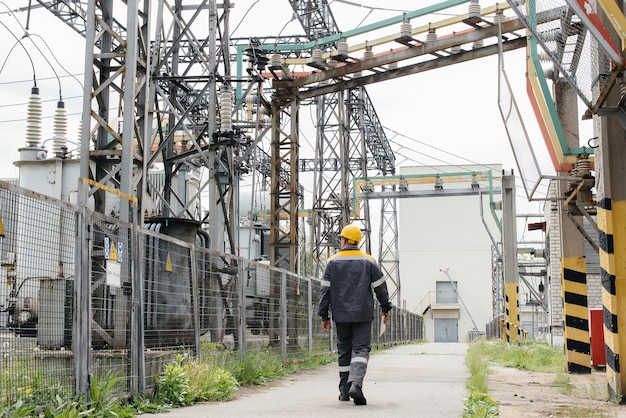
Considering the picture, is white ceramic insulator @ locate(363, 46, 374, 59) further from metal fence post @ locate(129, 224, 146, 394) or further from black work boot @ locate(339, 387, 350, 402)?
metal fence post @ locate(129, 224, 146, 394)

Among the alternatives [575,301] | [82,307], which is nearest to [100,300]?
[82,307]

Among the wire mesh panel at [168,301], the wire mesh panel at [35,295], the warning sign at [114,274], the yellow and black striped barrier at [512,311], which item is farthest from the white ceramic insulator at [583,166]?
the yellow and black striped barrier at [512,311]

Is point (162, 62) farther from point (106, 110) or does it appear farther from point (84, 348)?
point (84, 348)

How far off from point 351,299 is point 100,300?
8.76ft

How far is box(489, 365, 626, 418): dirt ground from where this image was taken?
7516 millimetres

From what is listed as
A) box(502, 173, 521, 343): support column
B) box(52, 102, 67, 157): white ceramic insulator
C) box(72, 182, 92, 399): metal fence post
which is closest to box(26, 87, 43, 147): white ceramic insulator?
box(52, 102, 67, 157): white ceramic insulator

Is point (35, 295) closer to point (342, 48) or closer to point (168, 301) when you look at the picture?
point (168, 301)

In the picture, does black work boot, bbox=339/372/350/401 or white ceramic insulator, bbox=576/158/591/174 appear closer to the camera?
black work boot, bbox=339/372/350/401

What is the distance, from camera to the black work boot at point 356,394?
26.5 feet

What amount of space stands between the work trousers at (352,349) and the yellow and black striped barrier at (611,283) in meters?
2.41

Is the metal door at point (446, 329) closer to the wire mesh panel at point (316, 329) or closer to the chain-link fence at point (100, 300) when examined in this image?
the wire mesh panel at point (316, 329)

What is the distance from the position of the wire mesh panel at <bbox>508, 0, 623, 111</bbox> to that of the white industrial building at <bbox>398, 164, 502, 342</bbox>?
5986cm

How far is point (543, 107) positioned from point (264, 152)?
34640 mm

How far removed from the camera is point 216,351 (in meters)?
10.2
